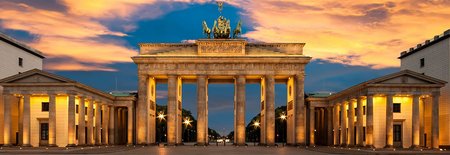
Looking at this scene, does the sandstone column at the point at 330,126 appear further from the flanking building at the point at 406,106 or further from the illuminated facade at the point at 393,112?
the illuminated facade at the point at 393,112

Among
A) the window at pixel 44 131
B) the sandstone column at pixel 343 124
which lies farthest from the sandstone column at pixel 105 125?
the sandstone column at pixel 343 124

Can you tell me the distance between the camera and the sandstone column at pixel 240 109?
111 metres

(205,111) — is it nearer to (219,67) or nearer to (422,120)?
(219,67)

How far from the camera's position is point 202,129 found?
110688mm

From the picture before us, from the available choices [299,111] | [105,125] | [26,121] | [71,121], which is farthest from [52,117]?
[299,111]

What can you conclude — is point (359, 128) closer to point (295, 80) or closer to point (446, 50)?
point (446, 50)

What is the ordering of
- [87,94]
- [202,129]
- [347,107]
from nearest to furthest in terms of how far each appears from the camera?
[87,94], [347,107], [202,129]

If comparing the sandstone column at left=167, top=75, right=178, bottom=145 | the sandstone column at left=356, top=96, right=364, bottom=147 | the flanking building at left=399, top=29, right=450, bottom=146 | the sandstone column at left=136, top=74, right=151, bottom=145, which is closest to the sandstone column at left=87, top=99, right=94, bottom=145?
the sandstone column at left=136, top=74, right=151, bottom=145

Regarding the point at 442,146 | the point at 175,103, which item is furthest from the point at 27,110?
the point at 442,146

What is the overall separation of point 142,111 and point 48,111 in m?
24.2

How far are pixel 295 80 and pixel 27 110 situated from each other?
A: 162 feet

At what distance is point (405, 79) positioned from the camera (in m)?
84.1

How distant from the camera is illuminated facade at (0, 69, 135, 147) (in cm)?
8494

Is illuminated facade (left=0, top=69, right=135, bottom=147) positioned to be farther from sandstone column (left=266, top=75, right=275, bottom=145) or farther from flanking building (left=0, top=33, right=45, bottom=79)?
sandstone column (left=266, top=75, right=275, bottom=145)
